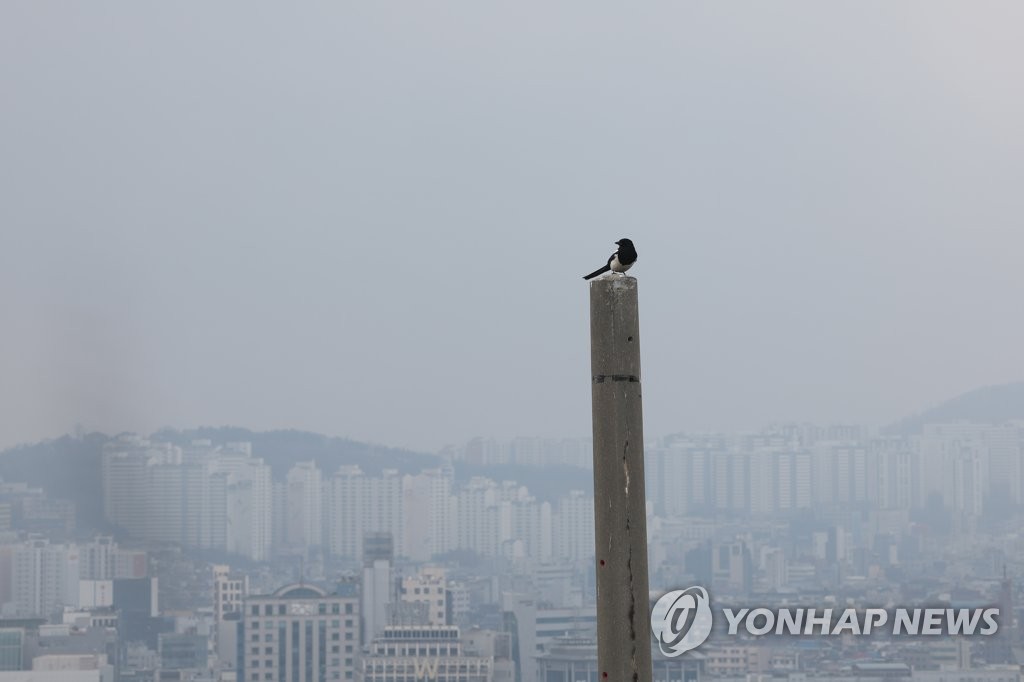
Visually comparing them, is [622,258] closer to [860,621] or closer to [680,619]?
[680,619]

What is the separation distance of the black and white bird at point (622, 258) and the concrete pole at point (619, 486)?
1.7 inches

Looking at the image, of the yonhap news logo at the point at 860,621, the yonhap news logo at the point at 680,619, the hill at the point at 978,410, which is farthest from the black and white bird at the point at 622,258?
the hill at the point at 978,410

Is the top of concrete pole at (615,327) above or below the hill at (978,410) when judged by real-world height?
below

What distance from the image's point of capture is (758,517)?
42656 mm

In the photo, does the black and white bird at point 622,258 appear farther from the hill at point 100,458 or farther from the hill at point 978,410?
the hill at point 100,458

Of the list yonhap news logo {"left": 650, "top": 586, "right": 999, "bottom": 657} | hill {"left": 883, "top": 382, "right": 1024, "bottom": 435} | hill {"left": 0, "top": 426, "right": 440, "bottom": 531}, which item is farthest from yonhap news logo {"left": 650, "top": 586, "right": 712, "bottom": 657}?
hill {"left": 0, "top": 426, "right": 440, "bottom": 531}

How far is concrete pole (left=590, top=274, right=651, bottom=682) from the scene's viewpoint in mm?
2725

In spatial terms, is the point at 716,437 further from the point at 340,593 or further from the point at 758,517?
the point at 340,593

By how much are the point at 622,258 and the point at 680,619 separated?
20.1m

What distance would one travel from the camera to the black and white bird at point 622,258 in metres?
2.79

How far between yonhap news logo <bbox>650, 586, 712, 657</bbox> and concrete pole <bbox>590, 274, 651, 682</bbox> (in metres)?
14.9

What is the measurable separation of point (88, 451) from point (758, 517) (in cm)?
2231

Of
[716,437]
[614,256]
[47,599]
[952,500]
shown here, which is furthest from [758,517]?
[614,256]

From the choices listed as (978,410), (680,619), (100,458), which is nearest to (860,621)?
(978,410)
